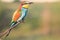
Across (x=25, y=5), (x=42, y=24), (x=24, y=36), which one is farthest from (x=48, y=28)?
(x=25, y=5)

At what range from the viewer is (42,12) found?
Answer: 855 cm

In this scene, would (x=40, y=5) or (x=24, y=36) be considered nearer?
(x=24, y=36)

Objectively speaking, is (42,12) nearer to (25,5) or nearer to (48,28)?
(48,28)

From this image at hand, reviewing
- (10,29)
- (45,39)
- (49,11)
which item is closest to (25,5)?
(10,29)

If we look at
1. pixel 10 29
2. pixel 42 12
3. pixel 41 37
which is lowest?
pixel 41 37

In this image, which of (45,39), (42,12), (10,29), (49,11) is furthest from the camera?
(49,11)

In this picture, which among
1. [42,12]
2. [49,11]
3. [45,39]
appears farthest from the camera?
[49,11]

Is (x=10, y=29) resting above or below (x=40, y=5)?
above

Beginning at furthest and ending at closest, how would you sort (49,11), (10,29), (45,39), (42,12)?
1. (49,11)
2. (42,12)
3. (45,39)
4. (10,29)

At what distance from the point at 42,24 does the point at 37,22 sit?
184 millimetres

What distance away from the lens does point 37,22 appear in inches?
346

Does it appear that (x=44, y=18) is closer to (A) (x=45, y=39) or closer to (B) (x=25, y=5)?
(A) (x=45, y=39)

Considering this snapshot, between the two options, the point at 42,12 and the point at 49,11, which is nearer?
the point at 42,12

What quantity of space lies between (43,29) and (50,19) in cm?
59
